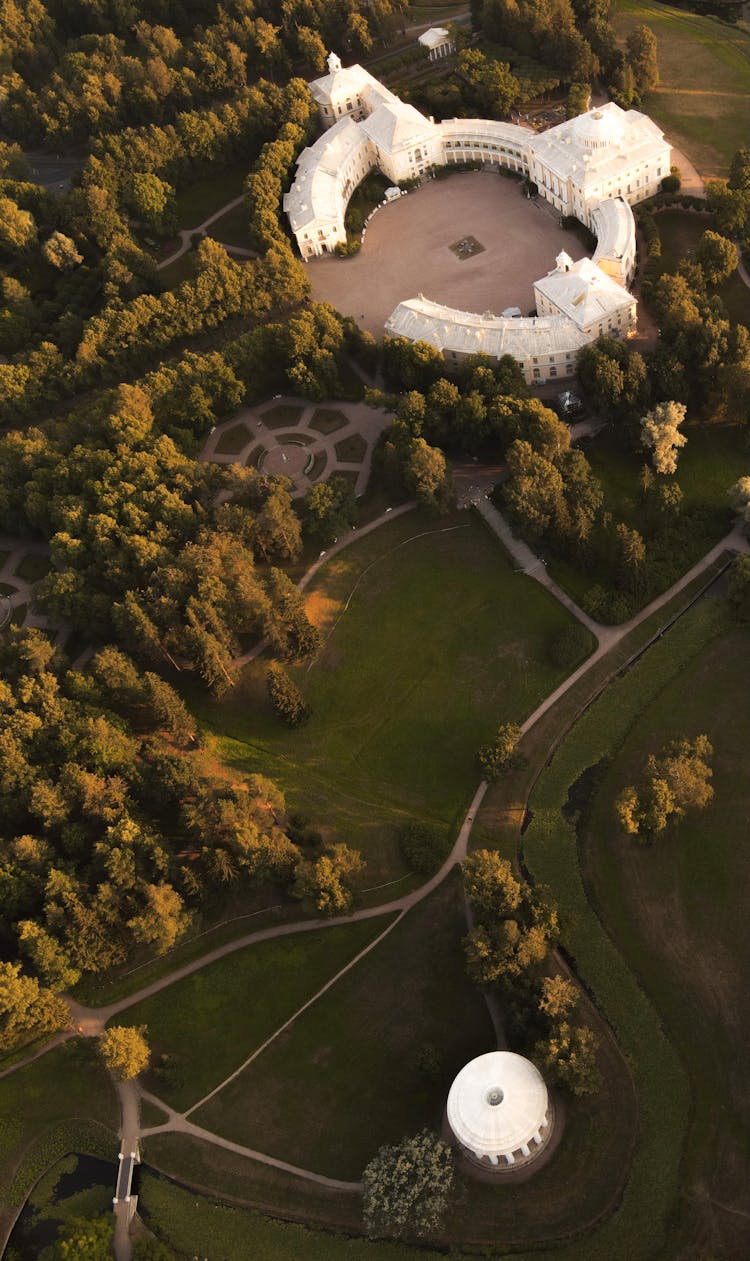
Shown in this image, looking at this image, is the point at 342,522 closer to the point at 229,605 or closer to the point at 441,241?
the point at 229,605

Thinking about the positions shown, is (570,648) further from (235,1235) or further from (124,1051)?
(235,1235)

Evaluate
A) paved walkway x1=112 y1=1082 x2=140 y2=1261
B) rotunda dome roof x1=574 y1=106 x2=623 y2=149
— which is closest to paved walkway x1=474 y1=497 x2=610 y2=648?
rotunda dome roof x1=574 y1=106 x2=623 y2=149

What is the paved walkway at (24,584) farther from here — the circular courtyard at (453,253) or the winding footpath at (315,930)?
the circular courtyard at (453,253)

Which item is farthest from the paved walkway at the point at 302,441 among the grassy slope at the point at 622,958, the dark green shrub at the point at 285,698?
the grassy slope at the point at 622,958

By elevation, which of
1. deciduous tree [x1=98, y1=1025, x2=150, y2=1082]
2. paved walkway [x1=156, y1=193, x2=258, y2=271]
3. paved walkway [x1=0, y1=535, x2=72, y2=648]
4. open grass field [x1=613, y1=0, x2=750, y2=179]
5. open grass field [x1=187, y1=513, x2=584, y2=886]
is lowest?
deciduous tree [x1=98, y1=1025, x2=150, y2=1082]

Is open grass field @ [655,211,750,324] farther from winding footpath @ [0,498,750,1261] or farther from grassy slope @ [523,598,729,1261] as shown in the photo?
grassy slope @ [523,598,729,1261]
